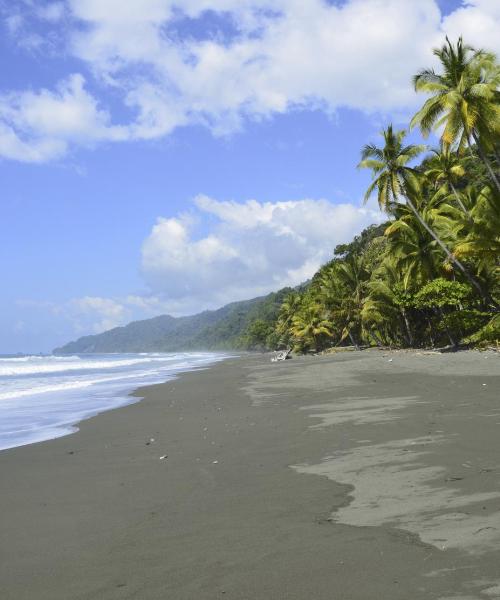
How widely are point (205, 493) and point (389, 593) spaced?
2.81 meters

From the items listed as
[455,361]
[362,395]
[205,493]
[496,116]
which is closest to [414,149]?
[496,116]

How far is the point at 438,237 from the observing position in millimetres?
30031

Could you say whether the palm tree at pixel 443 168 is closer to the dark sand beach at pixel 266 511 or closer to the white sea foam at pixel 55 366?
the dark sand beach at pixel 266 511

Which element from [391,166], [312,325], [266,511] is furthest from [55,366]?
[266,511]

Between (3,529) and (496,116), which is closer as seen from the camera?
(3,529)

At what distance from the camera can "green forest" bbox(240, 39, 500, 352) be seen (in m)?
21.3

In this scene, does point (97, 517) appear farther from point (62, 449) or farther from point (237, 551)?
point (62, 449)

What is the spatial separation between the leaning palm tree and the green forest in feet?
0.13

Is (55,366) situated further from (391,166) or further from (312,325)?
(391,166)

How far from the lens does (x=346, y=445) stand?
23.4ft

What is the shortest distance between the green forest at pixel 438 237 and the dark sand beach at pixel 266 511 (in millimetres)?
15107

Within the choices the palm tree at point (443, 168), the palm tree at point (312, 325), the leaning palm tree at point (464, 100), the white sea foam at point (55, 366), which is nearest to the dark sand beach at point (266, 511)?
the leaning palm tree at point (464, 100)

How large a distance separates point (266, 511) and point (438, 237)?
92.5 ft

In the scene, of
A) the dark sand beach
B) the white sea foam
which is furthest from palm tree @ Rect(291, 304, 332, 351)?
the dark sand beach
